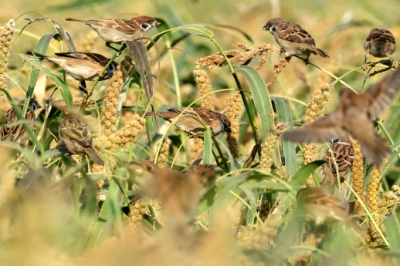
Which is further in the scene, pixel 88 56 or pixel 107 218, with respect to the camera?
pixel 88 56

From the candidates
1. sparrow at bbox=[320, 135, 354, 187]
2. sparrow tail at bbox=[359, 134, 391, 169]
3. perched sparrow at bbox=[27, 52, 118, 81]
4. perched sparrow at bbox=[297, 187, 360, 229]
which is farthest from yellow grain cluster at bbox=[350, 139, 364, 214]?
perched sparrow at bbox=[27, 52, 118, 81]

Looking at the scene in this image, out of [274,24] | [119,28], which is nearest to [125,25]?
[119,28]

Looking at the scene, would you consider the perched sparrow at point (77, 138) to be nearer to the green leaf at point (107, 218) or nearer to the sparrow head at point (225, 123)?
the green leaf at point (107, 218)

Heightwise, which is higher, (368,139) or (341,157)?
(368,139)

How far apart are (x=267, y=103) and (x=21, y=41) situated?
4.66 m

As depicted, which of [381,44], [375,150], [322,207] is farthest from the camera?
[381,44]

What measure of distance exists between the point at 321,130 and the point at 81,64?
1491 mm

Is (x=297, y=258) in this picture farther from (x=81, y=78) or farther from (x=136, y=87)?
(x=136, y=87)

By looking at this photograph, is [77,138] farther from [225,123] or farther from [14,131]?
[225,123]

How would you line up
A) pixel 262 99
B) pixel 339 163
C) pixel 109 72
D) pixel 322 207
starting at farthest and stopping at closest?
pixel 109 72 → pixel 339 163 → pixel 262 99 → pixel 322 207

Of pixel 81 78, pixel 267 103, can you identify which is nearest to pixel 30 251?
pixel 267 103

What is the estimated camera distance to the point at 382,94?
3133mm

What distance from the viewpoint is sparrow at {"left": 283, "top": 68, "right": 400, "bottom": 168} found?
282 centimetres

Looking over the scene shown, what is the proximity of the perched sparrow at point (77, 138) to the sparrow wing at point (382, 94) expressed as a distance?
108 cm
